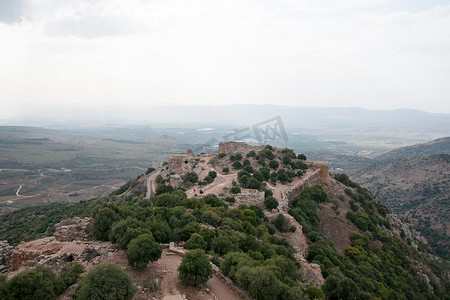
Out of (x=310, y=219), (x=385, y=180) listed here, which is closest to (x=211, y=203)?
(x=310, y=219)

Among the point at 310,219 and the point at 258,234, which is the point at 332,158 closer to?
the point at 310,219

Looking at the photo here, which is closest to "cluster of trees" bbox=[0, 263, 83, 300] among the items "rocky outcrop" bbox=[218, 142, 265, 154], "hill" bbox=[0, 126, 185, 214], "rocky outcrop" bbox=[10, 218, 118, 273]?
"rocky outcrop" bbox=[10, 218, 118, 273]

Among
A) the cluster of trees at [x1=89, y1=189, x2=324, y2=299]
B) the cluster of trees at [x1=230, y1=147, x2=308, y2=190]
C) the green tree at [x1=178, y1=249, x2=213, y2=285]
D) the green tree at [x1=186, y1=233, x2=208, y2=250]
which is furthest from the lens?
the cluster of trees at [x1=230, y1=147, x2=308, y2=190]

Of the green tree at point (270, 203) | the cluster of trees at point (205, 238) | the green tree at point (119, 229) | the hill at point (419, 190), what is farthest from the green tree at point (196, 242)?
the hill at point (419, 190)

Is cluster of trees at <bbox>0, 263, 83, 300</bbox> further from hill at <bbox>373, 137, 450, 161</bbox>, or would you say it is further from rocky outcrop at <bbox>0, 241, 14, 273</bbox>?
hill at <bbox>373, 137, 450, 161</bbox>

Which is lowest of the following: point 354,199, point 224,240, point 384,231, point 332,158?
point 332,158

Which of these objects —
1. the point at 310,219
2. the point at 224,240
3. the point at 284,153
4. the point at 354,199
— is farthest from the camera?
the point at 284,153
